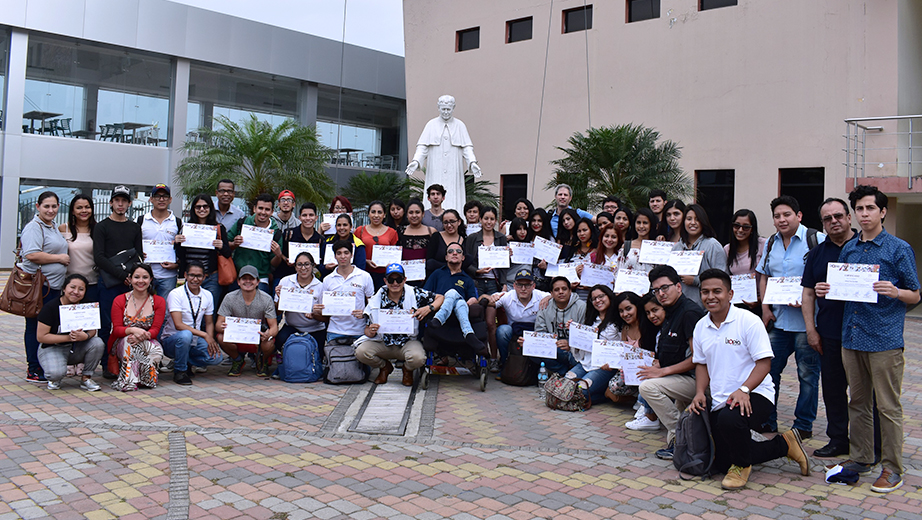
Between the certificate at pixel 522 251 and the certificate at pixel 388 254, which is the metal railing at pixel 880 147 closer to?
the certificate at pixel 522 251

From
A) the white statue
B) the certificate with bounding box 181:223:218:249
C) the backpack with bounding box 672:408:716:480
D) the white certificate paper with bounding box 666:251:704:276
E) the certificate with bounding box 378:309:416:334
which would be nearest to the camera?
the backpack with bounding box 672:408:716:480

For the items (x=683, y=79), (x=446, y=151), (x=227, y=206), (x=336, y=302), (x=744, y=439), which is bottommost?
(x=744, y=439)

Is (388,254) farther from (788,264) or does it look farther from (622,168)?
(622,168)

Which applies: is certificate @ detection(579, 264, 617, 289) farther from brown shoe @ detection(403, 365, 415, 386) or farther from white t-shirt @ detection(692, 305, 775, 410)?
white t-shirt @ detection(692, 305, 775, 410)

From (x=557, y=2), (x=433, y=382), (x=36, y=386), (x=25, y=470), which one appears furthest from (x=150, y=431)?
(x=557, y=2)

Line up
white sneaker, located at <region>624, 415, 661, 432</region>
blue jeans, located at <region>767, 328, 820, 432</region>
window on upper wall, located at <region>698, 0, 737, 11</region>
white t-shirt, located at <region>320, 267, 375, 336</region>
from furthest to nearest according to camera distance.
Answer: window on upper wall, located at <region>698, 0, 737, 11</region>, white t-shirt, located at <region>320, 267, 375, 336</region>, white sneaker, located at <region>624, 415, 661, 432</region>, blue jeans, located at <region>767, 328, 820, 432</region>

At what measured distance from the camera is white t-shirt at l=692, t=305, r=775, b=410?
4.86m

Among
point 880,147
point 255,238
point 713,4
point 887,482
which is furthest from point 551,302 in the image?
point 713,4

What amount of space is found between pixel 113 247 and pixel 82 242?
32cm

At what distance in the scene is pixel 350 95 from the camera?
98.9 ft

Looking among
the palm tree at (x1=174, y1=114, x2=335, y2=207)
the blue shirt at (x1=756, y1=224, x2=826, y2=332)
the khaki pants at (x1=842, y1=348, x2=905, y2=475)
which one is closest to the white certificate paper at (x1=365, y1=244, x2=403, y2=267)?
the blue shirt at (x1=756, y1=224, x2=826, y2=332)

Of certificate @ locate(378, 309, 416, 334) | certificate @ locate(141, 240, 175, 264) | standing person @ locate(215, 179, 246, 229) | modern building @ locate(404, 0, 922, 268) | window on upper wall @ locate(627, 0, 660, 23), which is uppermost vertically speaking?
window on upper wall @ locate(627, 0, 660, 23)

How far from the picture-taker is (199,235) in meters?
7.87

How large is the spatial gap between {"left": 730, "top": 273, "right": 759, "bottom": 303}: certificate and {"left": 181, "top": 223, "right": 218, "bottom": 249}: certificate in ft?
17.8
